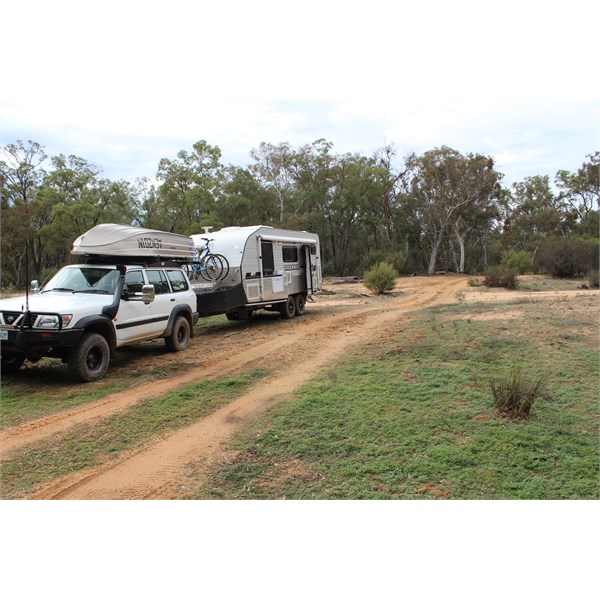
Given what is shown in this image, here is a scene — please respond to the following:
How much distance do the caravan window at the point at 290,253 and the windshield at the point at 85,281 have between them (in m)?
7.06

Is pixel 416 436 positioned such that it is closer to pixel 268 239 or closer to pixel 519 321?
pixel 519 321

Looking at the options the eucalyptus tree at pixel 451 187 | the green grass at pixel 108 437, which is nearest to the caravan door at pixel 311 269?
the green grass at pixel 108 437

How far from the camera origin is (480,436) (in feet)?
15.2

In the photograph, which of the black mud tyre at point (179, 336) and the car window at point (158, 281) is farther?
the black mud tyre at point (179, 336)

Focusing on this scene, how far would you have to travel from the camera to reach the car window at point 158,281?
905 centimetres

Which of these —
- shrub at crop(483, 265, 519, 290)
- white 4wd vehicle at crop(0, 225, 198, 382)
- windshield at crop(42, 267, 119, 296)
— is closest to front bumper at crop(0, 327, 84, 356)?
white 4wd vehicle at crop(0, 225, 198, 382)

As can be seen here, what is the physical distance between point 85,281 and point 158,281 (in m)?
1.43

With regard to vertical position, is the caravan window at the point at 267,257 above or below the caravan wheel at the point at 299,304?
above

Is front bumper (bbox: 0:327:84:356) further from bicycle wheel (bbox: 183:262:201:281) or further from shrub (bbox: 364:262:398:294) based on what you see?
shrub (bbox: 364:262:398:294)

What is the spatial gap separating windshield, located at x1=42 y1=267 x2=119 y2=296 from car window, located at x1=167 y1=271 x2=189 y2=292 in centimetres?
159

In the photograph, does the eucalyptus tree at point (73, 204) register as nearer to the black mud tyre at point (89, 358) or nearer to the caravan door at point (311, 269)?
the caravan door at point (311, 269)

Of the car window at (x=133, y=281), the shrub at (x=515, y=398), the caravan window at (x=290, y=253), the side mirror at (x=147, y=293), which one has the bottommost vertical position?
the shrub at (x=515, y=398)

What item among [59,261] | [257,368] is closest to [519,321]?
[257,368]

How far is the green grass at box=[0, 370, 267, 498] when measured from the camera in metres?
4.28
